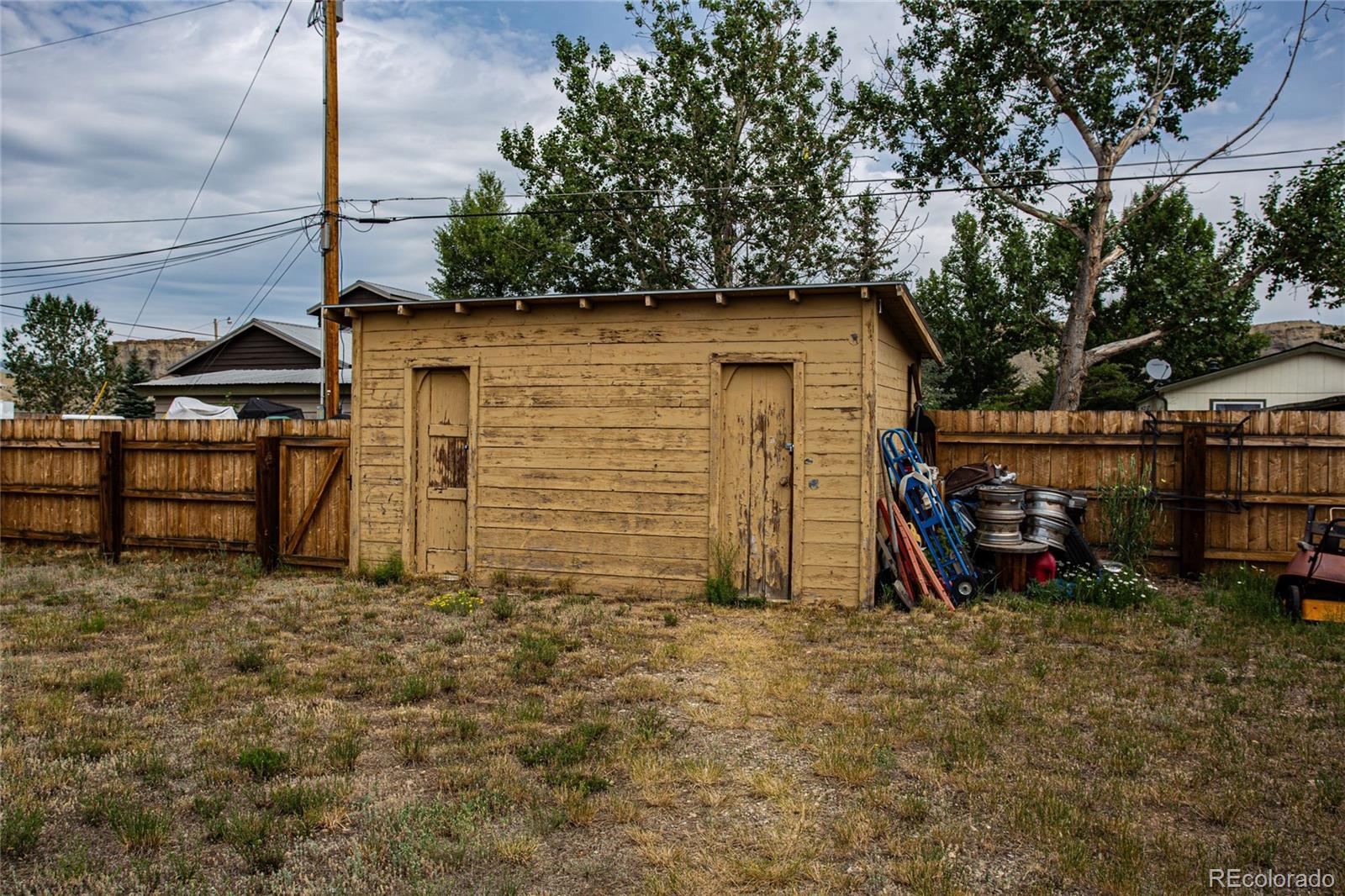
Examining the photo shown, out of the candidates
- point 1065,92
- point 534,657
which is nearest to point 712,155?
point 1065,92

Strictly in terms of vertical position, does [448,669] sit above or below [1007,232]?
below

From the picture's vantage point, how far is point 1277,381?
21.8 m

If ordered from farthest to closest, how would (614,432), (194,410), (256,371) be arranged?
(256,371) < (194,410) < (614,432)

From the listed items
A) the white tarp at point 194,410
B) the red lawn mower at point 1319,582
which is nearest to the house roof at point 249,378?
the white tarp at point 194,410

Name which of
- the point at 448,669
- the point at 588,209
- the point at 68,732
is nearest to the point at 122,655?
the point at 68,732

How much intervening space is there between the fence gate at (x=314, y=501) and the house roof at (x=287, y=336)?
13.8 metres

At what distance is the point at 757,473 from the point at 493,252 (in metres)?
23.0

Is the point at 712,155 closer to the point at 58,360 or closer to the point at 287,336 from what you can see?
the point at 287,336

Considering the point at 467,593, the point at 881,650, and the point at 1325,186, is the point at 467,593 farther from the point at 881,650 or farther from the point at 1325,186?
the point at 1325,186

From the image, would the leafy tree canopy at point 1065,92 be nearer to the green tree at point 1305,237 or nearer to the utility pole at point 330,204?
the green tree at point 1305,237

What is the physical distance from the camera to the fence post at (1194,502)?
9.41 m

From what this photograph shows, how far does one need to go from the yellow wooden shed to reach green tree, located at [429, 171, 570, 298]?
658 inches

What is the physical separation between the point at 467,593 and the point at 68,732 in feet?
12.9

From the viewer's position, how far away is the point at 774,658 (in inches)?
249
